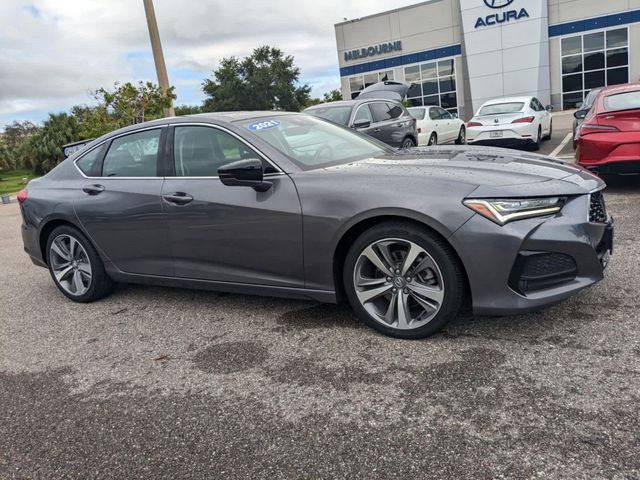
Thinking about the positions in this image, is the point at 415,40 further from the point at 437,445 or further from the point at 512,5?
the point at 437,445

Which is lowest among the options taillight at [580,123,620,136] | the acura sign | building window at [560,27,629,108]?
taillight at [580,123,620,136]

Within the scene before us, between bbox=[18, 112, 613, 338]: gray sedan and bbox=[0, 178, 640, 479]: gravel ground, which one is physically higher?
bbox=[18, 112, 613, 338]: gray sedan

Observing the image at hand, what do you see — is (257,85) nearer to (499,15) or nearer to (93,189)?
(499,15)

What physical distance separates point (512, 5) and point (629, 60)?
663 cm

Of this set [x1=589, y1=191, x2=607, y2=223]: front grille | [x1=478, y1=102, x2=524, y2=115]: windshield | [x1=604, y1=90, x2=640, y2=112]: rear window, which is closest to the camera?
[x1=589, y1=191, x2=607, y2=223]: front grille

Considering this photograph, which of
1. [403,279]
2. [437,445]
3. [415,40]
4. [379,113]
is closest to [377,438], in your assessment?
[437,445]

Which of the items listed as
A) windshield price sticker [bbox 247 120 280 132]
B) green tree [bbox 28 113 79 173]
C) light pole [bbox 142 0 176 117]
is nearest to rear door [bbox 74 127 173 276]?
windshield price sticker [bbox 247 120 280 132]

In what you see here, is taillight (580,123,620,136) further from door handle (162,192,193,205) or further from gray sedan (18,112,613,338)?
door handle (162,192,193,205)

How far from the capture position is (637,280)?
13.0 feet

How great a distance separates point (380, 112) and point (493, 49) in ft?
77.9

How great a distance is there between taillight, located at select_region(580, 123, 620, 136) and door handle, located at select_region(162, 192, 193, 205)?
5089 mm

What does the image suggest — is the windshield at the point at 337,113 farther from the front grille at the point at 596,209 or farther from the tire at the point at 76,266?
the front grille at the point at 596,209

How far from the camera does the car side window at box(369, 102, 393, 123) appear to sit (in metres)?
10.3

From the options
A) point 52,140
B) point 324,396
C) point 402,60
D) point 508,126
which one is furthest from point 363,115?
point 402,60
